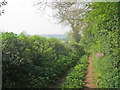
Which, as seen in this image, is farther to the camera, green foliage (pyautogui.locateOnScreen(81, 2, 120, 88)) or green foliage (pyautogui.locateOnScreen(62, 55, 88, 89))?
green foliage (pyautogui.locateOnScreen(62, 55, 88, 89))

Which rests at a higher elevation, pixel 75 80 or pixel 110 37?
pixel 110 37

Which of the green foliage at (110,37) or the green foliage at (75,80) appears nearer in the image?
the green foliage at (110,37)

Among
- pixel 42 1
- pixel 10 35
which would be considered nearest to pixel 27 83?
pixel 10 35

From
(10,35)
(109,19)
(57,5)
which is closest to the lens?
(109,19)

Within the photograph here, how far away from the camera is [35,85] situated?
15.3 feet

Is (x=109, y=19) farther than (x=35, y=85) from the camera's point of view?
No

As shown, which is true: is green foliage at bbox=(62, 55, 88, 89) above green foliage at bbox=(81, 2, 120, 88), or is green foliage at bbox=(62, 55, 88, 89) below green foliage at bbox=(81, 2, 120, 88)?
below

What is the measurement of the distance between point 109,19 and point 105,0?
0.66 metres

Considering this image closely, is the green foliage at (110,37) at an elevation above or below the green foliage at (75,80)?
above

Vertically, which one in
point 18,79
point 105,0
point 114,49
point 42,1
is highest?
point 42,1

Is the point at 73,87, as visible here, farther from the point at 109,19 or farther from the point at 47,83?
the point at 109,19

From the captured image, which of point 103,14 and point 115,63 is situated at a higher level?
point 103,14

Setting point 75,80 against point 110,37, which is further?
point 75,80

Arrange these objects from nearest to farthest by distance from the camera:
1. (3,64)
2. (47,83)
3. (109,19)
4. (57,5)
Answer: (3,64) → (109,19) → (47,83) → (57,5)
